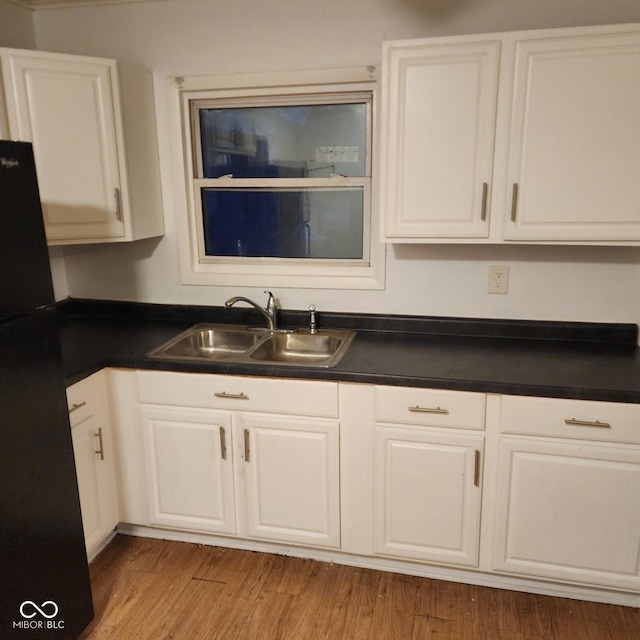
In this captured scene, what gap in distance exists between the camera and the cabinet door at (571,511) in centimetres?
191

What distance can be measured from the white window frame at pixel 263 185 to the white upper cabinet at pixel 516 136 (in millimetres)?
372

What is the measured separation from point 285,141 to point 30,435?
1.64 metres

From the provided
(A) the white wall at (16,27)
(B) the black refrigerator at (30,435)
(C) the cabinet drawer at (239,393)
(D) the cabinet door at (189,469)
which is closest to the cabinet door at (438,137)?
(C) the cabinet drawer at (239,393)

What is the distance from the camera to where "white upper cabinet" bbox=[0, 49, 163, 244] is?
7.10 feet

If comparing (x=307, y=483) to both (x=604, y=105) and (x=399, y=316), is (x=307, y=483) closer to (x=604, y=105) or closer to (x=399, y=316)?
(x=399, y=316)

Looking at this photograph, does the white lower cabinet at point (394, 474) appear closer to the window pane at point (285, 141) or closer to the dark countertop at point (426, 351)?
the dark countertop at point (426, 351)

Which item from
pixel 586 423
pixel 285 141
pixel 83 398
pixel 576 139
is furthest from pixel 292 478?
pixel 576 139

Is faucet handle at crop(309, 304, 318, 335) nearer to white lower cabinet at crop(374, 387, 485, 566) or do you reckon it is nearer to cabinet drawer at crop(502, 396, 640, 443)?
white lower cabinet at crop(374, 387, 485, 566)

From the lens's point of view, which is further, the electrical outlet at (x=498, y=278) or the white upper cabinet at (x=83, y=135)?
the electrical outlet at (x=498, y=278)

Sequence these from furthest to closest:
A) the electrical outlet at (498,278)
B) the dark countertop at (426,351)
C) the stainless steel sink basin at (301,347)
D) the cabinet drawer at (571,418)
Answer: the stainless steel sink basin at (301,347), the electrical outlet at (498,278), the dark countertop at (426,351), the cabinet drawer at (571,418)

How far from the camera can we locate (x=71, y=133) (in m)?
2.27

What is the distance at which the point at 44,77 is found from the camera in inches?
85.6

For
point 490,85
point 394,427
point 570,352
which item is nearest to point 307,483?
point 394,427

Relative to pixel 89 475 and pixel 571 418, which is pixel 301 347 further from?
pixel 571 418
